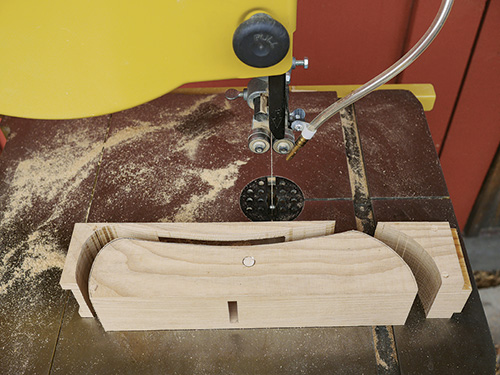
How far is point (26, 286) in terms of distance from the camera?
46.4 inches

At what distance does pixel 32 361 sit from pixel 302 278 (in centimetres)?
59

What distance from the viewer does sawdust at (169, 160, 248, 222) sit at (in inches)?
51.0

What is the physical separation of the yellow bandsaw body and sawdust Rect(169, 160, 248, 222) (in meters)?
0.45

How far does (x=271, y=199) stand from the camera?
1299mm

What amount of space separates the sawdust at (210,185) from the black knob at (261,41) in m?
0.54

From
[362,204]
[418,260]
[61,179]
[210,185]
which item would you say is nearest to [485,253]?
[362,204]

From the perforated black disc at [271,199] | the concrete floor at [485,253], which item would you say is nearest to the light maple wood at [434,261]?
the perforated black disc at [271,199]

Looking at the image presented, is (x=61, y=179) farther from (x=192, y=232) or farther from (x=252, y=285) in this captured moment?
(x=252, y=285)

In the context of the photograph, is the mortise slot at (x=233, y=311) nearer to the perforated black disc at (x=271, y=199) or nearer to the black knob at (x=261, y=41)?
the perforated black disc at (x=271, y=199)

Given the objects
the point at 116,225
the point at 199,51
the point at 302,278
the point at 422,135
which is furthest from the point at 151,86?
the point at 422,135

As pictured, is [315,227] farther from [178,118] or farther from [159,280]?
[178,118]

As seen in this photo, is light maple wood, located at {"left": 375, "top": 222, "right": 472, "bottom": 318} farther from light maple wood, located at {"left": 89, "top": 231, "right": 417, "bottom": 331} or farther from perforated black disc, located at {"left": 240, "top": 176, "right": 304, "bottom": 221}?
perforated black disc, located at {"left": 240, "top": 176, "right": 304, "bottom": 221}

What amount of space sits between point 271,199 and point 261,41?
1.81 feet

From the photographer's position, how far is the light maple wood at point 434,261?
40.8 inches
